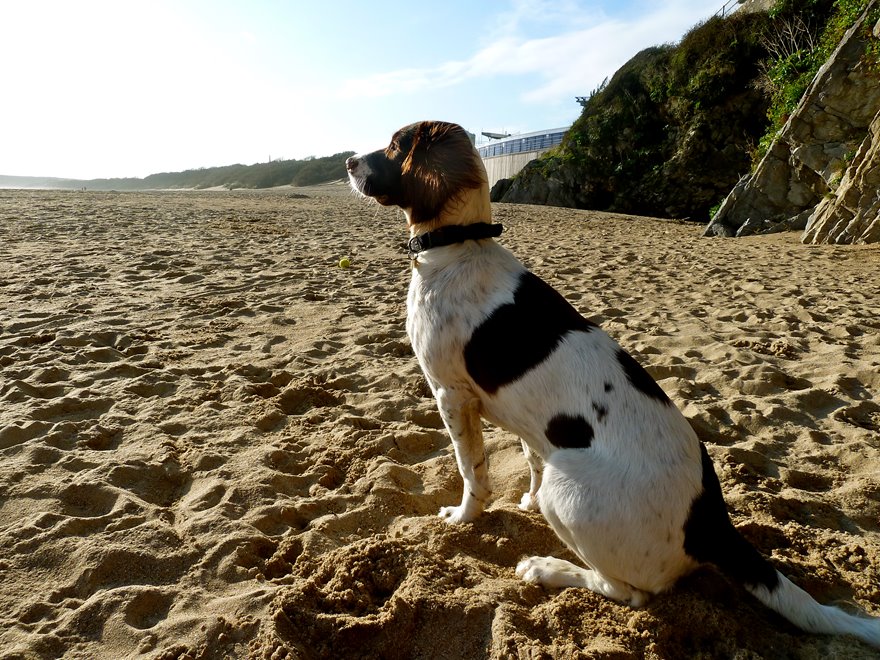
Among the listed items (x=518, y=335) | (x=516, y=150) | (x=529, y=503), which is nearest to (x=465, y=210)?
(x=518, y=335)

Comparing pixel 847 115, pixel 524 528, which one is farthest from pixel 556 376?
pixel 847 115

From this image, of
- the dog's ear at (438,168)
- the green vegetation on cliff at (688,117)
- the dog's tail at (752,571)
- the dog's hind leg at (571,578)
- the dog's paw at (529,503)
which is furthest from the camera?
the green vegetation on cliff at (688,117)

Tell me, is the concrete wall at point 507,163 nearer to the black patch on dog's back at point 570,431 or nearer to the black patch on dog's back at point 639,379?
the black patch on dog's back at point 639,379

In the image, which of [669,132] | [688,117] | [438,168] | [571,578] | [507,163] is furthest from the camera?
[507,163]

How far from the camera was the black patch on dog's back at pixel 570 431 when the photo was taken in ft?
7.74

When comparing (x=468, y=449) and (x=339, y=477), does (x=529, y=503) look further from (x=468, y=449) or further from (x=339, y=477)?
(x=339, y=477)

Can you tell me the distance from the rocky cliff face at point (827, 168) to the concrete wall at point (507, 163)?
2201 centimetres

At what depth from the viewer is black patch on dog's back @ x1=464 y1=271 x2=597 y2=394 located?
2.55 m

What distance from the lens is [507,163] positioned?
125 ft

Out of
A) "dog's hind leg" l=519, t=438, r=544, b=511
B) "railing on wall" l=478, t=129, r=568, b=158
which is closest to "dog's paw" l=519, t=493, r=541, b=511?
"dog's hind leg" l=519, t=438, r=544, b=511

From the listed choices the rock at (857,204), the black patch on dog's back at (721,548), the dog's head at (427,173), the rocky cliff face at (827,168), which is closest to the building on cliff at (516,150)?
the rocky cliff face at (827,168)

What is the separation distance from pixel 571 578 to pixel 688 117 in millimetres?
23557

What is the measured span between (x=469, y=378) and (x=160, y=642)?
5.64 feet

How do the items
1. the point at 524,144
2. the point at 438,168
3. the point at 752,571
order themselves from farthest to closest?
the point at 524,144 → the point at 438,168 → the point at 752,571
